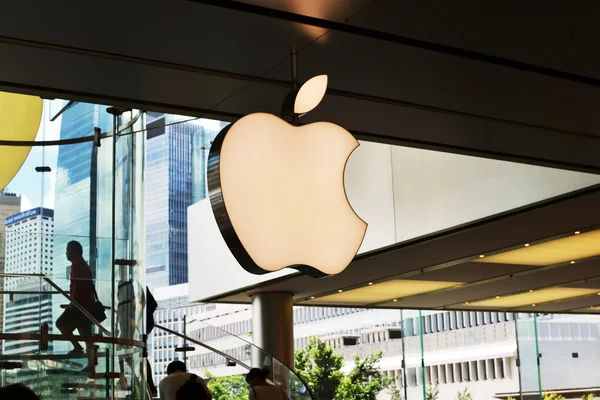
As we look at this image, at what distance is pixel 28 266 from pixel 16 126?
62.0 inches

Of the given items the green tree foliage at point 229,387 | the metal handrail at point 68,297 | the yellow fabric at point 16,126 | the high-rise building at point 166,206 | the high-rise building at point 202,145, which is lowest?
the green tree foliage at point 229,387

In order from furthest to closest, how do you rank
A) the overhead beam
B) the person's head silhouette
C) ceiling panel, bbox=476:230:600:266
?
ceiling panel, bbox=476:230:600:266 < the overhead beam < the person's head silhouette

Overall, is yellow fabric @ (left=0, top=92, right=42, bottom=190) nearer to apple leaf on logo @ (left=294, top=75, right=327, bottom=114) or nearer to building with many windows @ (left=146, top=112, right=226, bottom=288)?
apple leaf on logo @ (left=294, top=75, right=327, bottom=114)

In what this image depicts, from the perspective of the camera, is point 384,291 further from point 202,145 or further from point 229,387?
point 202,145

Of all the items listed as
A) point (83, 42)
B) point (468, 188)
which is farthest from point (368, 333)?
point (83, 42)

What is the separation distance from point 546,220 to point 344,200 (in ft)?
18.7

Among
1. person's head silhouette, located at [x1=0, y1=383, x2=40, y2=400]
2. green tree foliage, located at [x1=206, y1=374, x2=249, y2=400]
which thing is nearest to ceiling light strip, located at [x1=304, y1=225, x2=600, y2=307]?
green tree foliage, located at [x1=206, y1=374, x2=249, y2=400]

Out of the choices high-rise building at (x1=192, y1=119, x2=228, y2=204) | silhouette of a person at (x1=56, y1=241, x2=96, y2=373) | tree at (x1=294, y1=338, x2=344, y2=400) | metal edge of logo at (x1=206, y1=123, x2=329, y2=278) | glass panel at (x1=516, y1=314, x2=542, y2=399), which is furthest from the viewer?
tree at (x1=294, y1=338, x2=344, y2=400)

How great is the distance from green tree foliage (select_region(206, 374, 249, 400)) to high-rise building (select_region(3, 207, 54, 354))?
14.1ft

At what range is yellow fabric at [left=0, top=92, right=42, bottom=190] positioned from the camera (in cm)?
848

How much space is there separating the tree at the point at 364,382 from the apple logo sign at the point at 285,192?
1277 inches

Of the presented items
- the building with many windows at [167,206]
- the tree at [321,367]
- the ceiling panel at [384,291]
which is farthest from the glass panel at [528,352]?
the building with many windows at [167,206]

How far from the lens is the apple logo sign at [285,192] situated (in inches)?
146

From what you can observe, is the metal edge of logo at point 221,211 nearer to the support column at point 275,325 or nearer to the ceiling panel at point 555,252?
the ceiling panel at point 555,252
